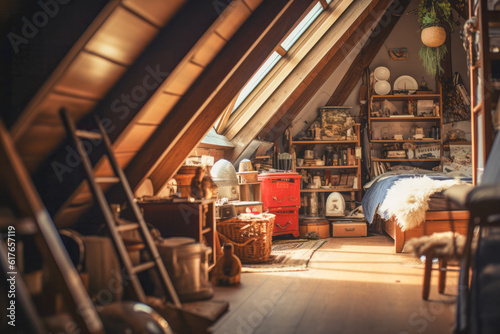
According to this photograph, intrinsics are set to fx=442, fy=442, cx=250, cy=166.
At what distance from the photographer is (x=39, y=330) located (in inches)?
46.8

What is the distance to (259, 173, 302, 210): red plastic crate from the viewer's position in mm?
5215

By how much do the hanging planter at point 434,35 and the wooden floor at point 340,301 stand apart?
312 centimetres

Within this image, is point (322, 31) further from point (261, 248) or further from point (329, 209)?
point (261, 248)

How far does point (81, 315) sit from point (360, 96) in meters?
5.86

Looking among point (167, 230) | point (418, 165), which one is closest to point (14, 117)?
point (167, 230)

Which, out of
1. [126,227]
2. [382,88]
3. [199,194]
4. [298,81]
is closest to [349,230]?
[298,81]

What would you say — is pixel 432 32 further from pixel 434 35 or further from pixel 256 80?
pixel 256 80

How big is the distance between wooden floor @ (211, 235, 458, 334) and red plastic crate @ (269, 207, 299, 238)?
4.32 feet

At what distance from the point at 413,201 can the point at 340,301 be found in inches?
70.2

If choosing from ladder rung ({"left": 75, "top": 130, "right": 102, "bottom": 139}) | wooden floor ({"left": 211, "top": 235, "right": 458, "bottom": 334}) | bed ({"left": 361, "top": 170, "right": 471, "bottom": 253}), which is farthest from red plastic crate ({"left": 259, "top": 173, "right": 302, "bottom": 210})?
ladder rung ({"left": 75, "top": 130, "right": 102, "bottom": 139})

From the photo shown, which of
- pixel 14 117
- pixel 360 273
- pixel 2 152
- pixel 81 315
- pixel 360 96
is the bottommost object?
pixel 360 273

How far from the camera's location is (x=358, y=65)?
21.9 ft

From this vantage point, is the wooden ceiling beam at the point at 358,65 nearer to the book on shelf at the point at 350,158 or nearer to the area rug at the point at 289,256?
the book on shelf at the point at 350,158

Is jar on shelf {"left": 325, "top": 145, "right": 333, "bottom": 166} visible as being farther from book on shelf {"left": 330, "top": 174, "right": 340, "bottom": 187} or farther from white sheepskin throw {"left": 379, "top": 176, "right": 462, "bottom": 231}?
white sheepskin throw {"left": 379, "top": 176, "right": 462, "bottom": 231}
